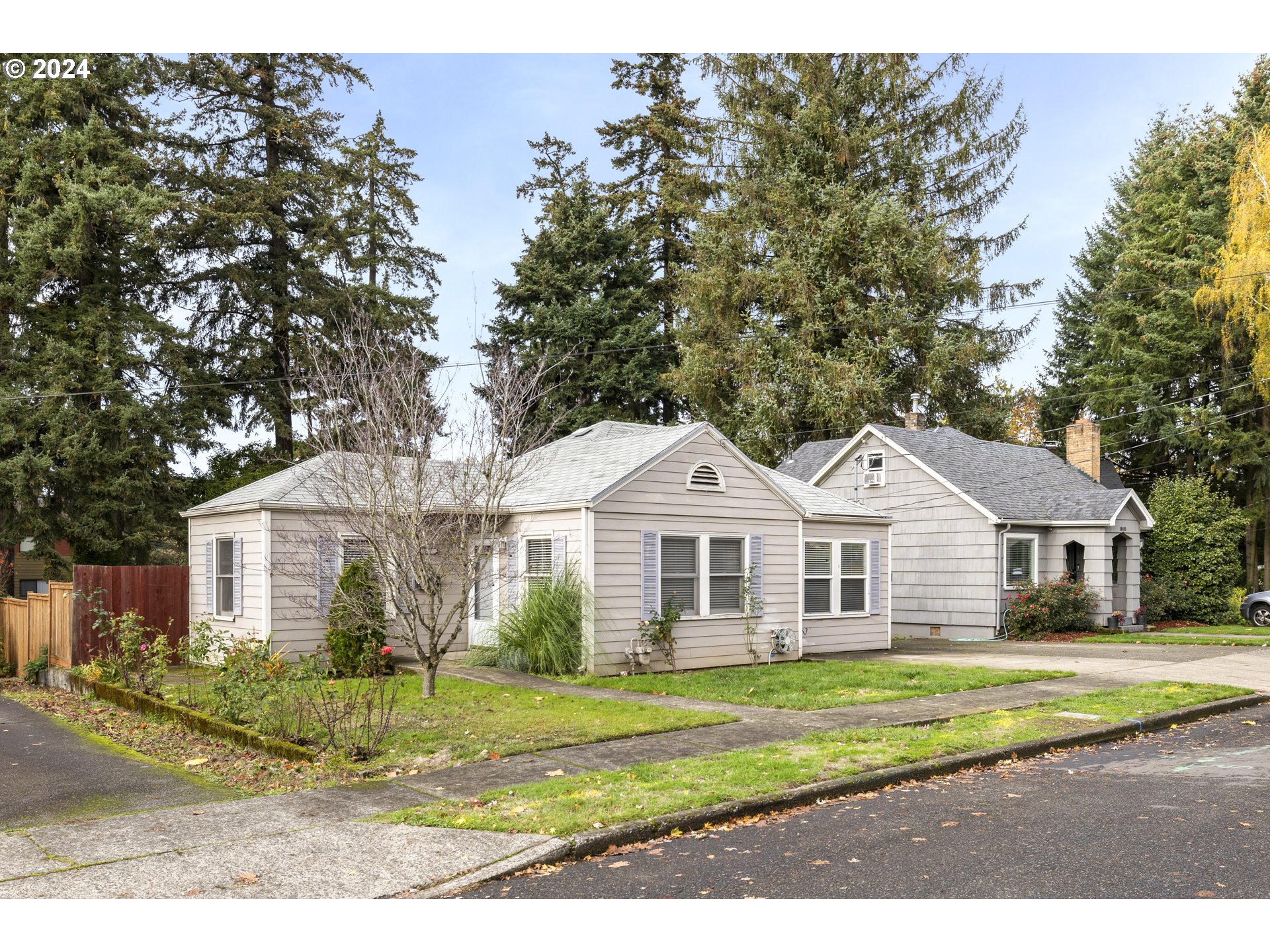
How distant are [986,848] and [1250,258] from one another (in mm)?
28497

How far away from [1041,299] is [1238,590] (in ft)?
38.0

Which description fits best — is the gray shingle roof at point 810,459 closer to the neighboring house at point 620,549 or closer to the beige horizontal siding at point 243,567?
the neighboring house at point 620,549

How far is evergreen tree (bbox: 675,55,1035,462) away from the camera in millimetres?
30688

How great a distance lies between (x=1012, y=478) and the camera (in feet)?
83.4

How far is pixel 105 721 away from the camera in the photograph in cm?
1157

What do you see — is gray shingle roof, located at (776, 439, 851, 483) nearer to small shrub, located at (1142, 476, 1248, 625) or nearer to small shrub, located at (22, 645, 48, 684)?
small shrub, located at (1142, 476, 1248, 625)

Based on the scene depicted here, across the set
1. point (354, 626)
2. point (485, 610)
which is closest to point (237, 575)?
point (354, 626)

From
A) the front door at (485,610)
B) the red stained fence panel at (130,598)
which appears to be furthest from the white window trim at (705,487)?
the red stained fence panel at (130,598)

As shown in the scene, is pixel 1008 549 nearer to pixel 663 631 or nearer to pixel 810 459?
pixel 810 459

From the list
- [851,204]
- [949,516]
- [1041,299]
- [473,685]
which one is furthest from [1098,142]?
[473,685]

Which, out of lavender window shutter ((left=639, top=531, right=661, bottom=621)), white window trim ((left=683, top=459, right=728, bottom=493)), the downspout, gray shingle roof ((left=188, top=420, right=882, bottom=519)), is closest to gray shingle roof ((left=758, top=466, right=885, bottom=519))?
gray shingle roof ((left=188, top=420, right=882, bottom=519))

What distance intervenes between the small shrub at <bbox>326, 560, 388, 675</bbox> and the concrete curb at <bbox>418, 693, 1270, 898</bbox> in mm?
8341

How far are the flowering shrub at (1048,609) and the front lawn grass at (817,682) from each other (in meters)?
7.75
